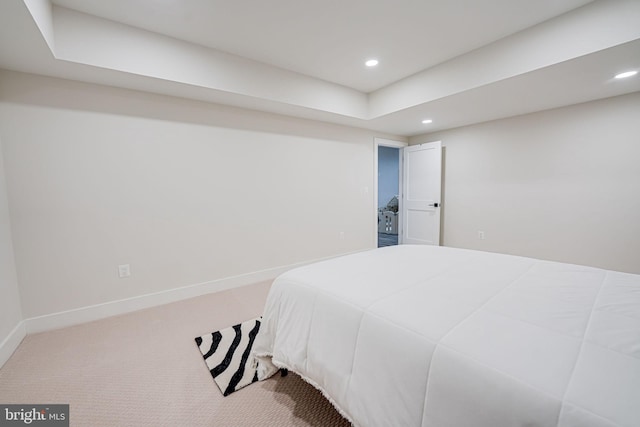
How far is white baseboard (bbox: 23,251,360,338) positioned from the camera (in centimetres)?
224

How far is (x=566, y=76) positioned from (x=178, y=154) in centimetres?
380

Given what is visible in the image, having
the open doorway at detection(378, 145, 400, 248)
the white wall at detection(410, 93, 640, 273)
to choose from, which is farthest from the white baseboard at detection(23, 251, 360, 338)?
the open doorway at detection(378, 145, 400, 248)

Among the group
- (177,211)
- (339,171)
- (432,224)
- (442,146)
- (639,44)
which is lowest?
(432,224)

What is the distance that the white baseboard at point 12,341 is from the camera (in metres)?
1.80

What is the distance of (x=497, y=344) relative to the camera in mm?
866

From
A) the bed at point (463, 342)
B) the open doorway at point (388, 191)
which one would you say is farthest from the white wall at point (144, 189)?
the open doorway at point (388, 191)

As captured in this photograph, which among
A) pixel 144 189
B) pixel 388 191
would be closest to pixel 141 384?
pixel 144 189

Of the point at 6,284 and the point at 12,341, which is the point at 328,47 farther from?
the point at 12,341

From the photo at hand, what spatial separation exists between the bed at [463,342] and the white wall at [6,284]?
1.85 metres

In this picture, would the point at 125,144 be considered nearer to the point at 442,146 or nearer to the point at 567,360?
the point at 567,360

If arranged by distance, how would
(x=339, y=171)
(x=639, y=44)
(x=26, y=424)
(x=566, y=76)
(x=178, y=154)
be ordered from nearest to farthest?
(x=26, y=424)
(x=639, y=44)
(x=566, y=76)
(x=178, y=154)
(x=339, y=171)

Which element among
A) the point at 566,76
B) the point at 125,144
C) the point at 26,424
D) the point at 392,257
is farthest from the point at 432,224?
the point at 26,424

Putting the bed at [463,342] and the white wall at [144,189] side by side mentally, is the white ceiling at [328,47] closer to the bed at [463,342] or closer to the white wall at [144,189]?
the white wall at [144,189]

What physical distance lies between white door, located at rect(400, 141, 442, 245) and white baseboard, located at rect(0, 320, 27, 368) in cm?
497
